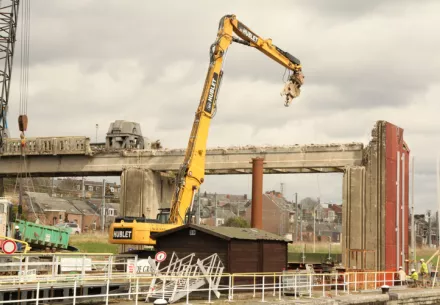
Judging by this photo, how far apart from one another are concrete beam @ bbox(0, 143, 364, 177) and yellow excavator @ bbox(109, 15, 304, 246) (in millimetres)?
6472

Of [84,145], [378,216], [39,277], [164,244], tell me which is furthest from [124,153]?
[39,277]

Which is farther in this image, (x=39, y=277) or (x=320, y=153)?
(x=320, y=153)

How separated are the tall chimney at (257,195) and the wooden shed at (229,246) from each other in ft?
40.3

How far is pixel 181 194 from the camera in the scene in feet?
129

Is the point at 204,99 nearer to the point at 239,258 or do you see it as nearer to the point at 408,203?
the point at 239,258

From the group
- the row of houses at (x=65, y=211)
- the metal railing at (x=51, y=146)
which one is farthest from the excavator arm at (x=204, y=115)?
the row of houses at (x=65, y=211)

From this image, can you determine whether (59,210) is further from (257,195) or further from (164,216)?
(164,216)

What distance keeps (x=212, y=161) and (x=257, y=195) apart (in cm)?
906

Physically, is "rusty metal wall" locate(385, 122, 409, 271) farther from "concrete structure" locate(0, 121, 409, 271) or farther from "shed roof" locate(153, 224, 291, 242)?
"shed roof" locate(153, 224, 291, 242)

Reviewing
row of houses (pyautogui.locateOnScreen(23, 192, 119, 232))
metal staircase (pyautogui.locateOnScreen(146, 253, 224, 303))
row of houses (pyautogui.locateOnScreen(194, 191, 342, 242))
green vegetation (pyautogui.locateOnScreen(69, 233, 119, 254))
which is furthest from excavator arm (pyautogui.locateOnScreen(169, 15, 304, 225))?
row of houses (pyautogui.locateOnScreen(194, 191, 342, 242))

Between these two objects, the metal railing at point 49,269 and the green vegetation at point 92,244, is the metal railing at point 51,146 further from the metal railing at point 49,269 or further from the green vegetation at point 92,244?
the metal railing at point 49,269

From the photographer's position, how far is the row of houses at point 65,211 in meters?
100

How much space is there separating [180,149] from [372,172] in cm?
1665

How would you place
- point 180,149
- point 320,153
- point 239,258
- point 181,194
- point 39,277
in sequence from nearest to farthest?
point 39,277
point 239,258
point 181,194
point 320,153
point 180,149
